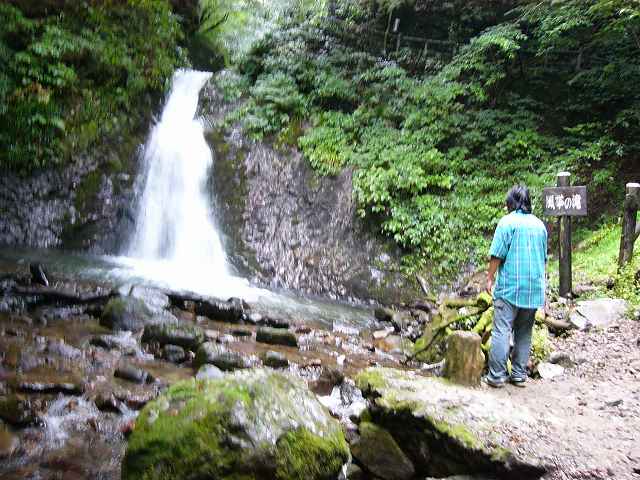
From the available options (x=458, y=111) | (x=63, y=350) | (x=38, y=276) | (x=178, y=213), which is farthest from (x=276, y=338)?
(x=458, y=111)

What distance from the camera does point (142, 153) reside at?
13.4m

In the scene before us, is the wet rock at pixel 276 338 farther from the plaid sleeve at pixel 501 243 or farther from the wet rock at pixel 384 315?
the plaid sleeve at pixel 501 243

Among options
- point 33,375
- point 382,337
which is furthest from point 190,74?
point 33,375

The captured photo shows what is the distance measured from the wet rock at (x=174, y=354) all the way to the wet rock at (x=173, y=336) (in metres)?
0.18

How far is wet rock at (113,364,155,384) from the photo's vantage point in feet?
15.7

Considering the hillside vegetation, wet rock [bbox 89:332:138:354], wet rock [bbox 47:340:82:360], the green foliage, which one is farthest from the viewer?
the hillside vegetation

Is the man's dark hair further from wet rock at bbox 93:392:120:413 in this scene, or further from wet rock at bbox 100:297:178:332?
wet rock at bbox 100:297:178:332

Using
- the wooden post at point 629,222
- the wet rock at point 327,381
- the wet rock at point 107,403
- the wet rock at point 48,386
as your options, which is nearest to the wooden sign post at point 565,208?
the wooden post at point 629,222

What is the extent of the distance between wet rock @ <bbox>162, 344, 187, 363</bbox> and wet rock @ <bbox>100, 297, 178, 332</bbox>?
2.26 ft

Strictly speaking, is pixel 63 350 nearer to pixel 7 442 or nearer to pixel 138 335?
pixel 138 335

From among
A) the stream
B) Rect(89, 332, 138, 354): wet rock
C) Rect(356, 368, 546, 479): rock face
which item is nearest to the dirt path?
Rect(356, 368, 546, 479): rock face

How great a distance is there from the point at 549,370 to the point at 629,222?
11.2ft

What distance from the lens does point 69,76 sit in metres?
12.3

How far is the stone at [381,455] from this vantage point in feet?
10.9
